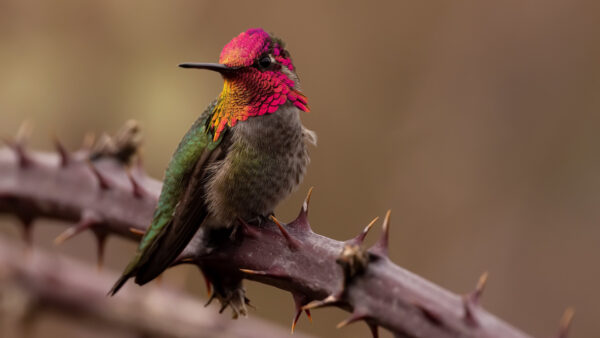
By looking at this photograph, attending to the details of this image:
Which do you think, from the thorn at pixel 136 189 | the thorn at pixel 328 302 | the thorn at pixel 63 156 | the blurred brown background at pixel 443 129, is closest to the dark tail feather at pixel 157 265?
the thorn at pixel 136 189

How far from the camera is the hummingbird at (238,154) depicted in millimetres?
2541

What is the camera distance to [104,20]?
5270mm

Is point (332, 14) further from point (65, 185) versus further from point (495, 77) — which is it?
point (65, 185)

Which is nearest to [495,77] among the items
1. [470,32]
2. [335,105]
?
[470,32]

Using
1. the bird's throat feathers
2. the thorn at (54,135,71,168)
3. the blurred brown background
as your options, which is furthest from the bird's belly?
the blurred brown background

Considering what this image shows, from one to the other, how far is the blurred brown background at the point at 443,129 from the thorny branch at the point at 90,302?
5.40ft

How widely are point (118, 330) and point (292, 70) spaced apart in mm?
1377

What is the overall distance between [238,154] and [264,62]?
0.41 metres

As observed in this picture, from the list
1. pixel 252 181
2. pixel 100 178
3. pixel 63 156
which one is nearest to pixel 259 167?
pixel 252 181

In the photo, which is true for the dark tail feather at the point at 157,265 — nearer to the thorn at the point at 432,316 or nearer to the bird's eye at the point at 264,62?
the bird's eye at the point at 264,62

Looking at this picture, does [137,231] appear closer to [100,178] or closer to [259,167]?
[100,178]

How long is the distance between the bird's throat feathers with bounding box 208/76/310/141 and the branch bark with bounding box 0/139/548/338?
0.37 meters

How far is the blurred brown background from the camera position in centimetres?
541

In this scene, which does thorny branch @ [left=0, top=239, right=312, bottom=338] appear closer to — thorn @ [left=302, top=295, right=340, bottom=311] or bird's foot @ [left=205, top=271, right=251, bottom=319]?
bird's foot @ [left=205, top=271, right=251, bottom=319]
